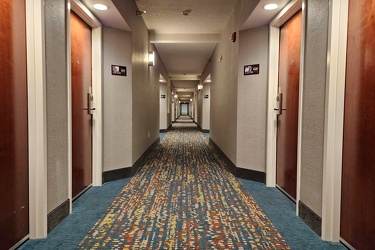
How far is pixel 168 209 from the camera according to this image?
2957mm

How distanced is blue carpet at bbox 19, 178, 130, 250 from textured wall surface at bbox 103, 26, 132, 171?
0.53 m

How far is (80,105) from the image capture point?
3434mm

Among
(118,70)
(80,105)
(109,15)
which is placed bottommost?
(80,105)

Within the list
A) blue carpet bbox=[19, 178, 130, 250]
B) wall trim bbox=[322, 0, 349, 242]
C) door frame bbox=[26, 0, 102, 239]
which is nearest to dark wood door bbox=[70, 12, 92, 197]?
blue carpet bbox=[19, 178, 130, 250]

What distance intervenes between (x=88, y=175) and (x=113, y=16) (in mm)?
2301

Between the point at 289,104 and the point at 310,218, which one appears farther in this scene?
the point at 289,104

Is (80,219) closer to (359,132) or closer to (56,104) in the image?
(56,104)

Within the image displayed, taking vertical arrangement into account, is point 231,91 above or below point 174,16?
below

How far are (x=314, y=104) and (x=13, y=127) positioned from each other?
8.50 ft

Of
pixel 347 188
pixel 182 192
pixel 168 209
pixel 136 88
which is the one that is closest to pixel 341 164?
pixel 347 188

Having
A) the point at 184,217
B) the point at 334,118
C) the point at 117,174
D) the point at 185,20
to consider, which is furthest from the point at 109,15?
the point at 334,118

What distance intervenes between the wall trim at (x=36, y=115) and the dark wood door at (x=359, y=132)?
2538 millimetres

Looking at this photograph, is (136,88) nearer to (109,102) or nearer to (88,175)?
(109,102)

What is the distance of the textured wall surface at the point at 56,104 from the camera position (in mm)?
2352
